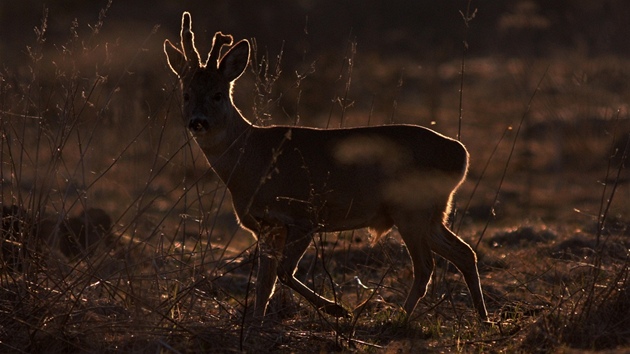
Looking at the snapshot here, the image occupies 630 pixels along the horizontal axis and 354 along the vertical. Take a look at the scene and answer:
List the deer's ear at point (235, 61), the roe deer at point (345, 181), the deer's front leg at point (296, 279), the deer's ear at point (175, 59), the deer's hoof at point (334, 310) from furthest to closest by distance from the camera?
1. the deer's ear at point (235, 61)
2. the deer's ear at point (175, 59)
3. the roe deer at point (345, 181)
4. the deer's front leg at point (296, 279)
5. the deer's hoof at point (334, 310)

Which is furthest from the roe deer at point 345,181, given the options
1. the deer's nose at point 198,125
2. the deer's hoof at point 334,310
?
the deer's hoof at point 334,310

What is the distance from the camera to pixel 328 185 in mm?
8625

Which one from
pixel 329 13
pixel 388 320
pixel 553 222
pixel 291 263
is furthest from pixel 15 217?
pixel 329 13

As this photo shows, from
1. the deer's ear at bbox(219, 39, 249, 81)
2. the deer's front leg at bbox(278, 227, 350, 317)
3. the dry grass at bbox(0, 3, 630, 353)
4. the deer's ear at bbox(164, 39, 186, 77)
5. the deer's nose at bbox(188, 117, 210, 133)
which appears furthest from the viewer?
the deer's ear at bbox(219, 39, 249, 81)

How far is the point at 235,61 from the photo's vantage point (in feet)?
29.3

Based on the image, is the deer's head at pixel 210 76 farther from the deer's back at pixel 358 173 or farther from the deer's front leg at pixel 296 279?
the deer's front leg at pixel 296 279

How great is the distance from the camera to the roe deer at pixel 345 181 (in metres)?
8.51

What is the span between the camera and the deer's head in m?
8.74

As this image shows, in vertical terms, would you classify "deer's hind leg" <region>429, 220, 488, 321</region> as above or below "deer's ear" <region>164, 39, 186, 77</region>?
below

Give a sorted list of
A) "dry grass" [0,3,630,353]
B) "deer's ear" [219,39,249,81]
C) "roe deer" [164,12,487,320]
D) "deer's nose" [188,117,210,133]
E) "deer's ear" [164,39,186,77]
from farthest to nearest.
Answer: "deer's ear" [219,39,249,81]
"deer's ear" [164,39,186,77]
"roe deer" [164,12,487,320]
"deer's nose" [188,117,210,133]
"dry grass" [0,3,630,353]

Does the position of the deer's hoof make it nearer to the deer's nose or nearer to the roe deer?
the roe deer

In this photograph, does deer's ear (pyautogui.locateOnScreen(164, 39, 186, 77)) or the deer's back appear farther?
deer's ear (pyautogui.locateOnScreen(164, 39, 186, 77))

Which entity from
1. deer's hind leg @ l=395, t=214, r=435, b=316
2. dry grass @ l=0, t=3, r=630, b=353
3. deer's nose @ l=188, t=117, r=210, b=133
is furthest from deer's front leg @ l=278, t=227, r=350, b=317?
deer's nose @ l=188, t=117, r=210, b=133

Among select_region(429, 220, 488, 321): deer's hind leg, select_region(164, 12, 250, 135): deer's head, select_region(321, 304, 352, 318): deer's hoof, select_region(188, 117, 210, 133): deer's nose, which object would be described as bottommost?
select_region(429, 220, 488, 321): deer's hind leg
